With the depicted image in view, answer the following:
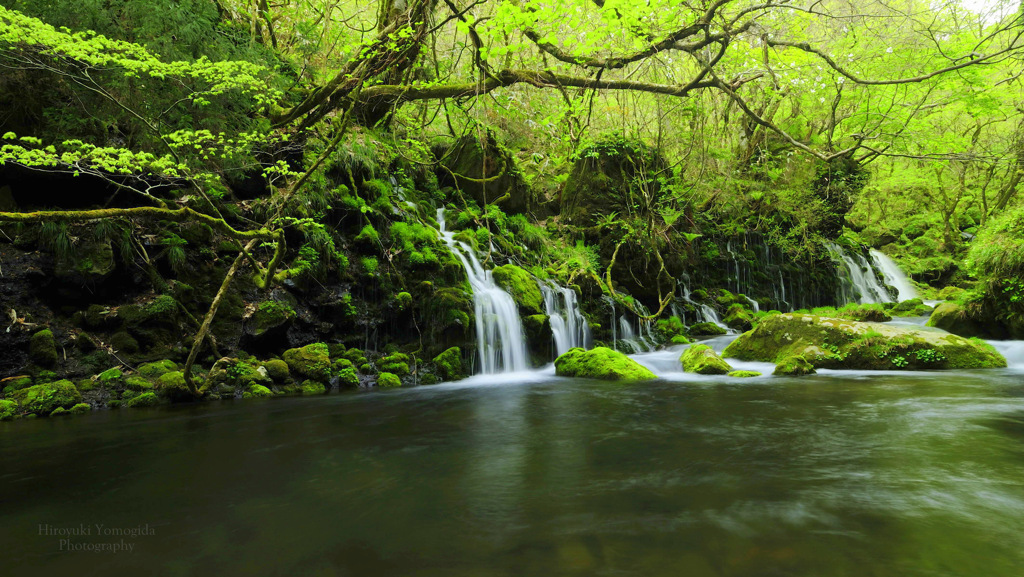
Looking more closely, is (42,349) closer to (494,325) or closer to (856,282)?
(494,325)

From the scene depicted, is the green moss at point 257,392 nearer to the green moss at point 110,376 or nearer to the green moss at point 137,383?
the green moss at point 137,383

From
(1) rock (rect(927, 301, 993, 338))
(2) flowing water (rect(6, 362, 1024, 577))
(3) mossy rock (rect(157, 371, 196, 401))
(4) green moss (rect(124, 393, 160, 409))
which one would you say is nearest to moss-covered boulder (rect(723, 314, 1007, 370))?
(1) rock (rect(927, 301, 993, 338))

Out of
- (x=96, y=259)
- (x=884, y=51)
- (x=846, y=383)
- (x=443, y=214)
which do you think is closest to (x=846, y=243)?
(x=884, y=51)

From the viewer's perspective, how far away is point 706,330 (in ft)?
45.9

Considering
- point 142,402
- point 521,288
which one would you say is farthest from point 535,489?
point 521,288

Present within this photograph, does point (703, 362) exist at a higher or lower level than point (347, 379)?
lower

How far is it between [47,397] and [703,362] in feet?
33.0

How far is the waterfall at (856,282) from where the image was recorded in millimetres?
18031

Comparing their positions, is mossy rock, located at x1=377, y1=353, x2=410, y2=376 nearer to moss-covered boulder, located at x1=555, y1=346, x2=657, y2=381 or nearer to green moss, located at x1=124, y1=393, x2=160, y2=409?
moss-covered boulder, located at x1=555, y1=346, x2=657, y2=381

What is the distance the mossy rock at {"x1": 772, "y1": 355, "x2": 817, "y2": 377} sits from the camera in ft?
27.2

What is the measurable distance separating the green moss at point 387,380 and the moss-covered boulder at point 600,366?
3121mm

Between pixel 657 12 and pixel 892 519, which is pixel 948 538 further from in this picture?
pixel 657 12

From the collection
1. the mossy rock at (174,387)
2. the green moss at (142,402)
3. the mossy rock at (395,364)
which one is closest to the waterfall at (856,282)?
the mossy rock at (395,364)

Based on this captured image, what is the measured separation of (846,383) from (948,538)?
5.60 meters
